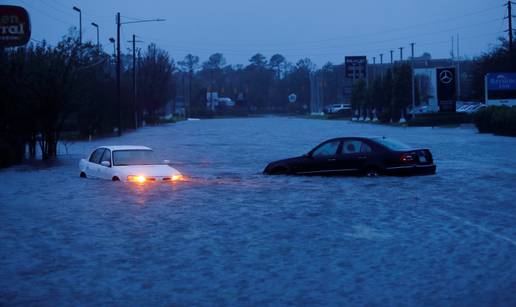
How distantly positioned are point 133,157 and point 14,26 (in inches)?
400

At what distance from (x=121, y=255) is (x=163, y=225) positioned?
2.45 m

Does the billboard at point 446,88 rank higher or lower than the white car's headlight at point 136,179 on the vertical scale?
higher

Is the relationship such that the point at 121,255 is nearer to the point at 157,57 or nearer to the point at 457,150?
the point at 457,150

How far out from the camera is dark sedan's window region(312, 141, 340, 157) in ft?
72.4

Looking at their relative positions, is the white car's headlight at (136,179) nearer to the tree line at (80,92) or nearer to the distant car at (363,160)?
the distant car at (363,160)

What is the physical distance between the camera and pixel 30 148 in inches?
1457

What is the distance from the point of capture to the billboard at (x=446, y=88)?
70938 mm

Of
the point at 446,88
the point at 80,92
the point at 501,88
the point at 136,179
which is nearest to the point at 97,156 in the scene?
the point at 136,179

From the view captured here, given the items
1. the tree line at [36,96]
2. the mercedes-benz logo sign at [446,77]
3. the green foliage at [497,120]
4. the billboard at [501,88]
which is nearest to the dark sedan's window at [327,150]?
the tree line at [36,96]

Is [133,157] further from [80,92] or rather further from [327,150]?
[80,92]

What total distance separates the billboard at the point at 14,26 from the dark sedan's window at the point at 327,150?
11.8m

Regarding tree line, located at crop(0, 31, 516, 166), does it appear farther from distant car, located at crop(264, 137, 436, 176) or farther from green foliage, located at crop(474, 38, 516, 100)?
distant car, located at crop(264, 137, 436, 176)

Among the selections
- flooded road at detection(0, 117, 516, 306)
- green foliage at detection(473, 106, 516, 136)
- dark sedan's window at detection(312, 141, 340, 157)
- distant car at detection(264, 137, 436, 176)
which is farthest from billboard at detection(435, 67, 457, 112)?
flooded road at detection(0, 117, 516, 306)

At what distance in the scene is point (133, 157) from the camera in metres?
21.4
